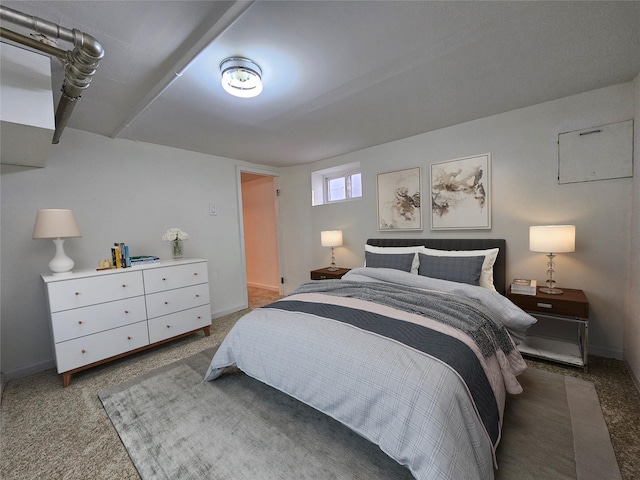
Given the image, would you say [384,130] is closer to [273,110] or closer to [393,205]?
[393,205]

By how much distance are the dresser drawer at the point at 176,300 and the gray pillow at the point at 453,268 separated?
2433mm

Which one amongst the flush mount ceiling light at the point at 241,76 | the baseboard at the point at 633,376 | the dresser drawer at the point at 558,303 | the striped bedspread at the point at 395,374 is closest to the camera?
the striped bedspread at the point at 395,374

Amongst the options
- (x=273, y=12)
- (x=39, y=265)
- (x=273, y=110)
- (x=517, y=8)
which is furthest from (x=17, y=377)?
(x=517, y=8)

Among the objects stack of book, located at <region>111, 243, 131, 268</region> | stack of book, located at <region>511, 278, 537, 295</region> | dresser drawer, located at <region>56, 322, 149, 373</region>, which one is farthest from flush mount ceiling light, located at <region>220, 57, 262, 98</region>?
stack of book, located at <region>511, 278, 537, 295</region>

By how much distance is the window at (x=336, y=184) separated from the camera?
3.83m

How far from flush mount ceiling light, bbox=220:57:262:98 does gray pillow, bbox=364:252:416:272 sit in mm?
2052

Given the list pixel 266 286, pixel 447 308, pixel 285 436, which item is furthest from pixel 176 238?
pixel 447 308

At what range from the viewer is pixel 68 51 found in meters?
1.35

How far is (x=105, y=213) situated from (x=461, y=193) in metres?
3.81

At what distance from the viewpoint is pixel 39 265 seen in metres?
2.37

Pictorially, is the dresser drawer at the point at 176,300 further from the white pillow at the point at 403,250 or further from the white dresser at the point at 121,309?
the white pillow at the point at 403,250

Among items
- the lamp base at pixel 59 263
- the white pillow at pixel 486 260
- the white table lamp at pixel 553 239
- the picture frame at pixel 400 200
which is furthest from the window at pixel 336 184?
the lamp base at pixel 59 263

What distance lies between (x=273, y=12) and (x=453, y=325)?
6.26 feet

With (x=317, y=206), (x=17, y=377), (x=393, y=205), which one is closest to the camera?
(x=17, y=377)
